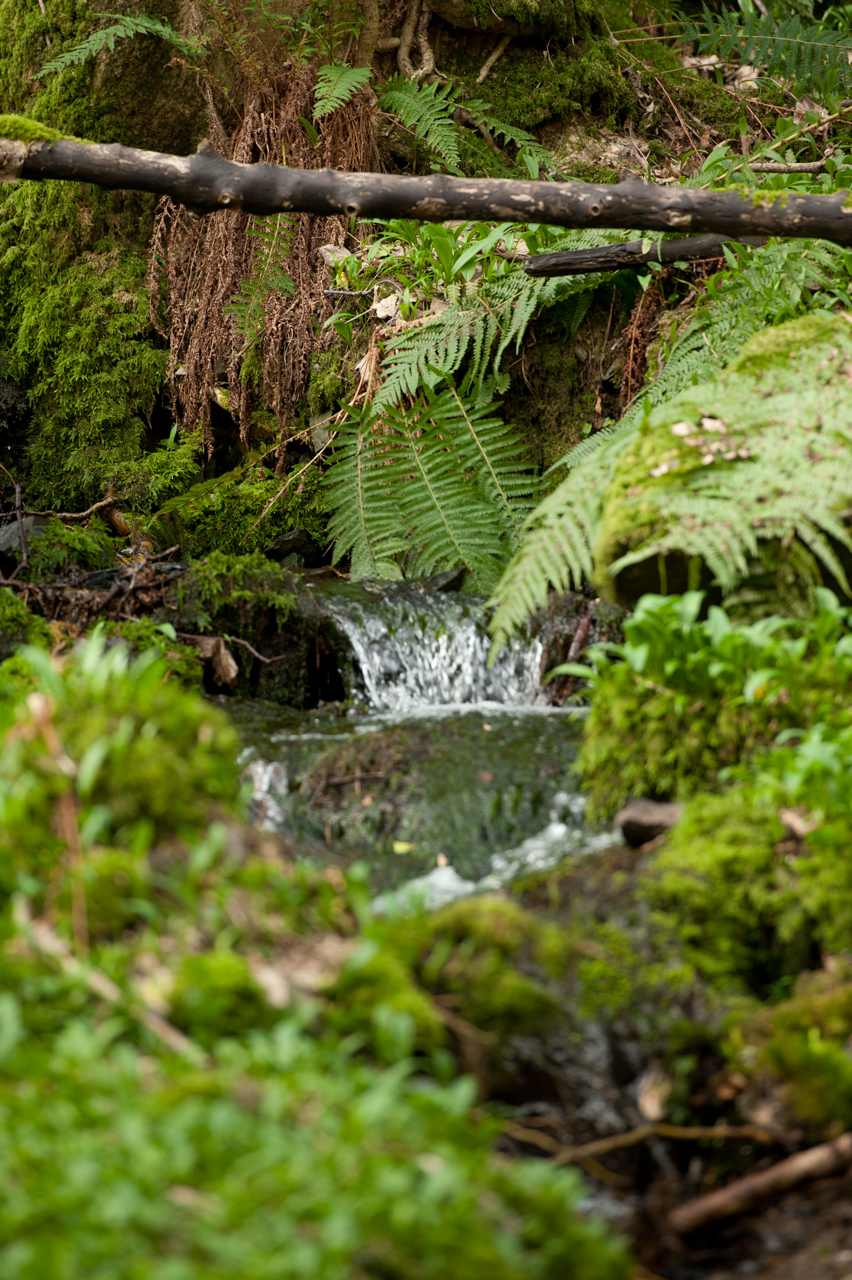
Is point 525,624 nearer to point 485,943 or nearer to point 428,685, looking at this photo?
point 428,685

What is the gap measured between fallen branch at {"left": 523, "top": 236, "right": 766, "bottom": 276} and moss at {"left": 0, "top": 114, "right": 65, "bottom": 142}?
2.64m

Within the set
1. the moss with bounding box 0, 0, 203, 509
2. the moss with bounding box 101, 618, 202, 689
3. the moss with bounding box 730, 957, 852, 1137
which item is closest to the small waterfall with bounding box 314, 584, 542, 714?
the moss with bounding box 101, 618, 202, 689

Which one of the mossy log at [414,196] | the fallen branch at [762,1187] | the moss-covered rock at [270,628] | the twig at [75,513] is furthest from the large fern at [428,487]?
the fallen branch at [762,1187]

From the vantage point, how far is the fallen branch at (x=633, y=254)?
A: 5.07 m

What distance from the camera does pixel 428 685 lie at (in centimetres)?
458

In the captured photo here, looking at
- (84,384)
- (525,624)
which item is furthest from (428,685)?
(84,384)

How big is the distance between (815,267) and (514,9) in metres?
3.82

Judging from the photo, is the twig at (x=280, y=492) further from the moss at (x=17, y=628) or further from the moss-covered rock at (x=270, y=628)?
the moss at (x=17, y=628)

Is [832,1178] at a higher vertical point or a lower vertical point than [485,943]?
lower

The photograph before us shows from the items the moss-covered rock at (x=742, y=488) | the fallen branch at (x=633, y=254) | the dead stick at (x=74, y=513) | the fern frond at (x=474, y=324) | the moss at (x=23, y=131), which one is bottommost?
the dead stick at (x=74, y=513)

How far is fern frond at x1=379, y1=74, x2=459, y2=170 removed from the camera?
6238 millimetres

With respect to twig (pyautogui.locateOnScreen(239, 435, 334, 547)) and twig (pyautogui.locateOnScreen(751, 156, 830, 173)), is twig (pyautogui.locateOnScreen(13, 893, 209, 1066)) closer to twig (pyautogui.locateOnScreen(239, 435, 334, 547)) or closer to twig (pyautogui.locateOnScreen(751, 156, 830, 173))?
twig (pyautogui.locateOnScreen(239, 435, 334, 547))

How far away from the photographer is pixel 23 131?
3.77m

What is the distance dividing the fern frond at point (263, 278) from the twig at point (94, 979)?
5.16 meters
